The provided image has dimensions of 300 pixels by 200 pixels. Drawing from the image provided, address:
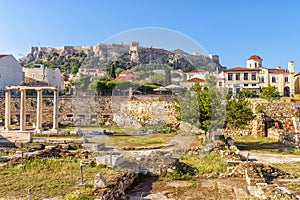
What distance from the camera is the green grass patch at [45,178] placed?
928cm

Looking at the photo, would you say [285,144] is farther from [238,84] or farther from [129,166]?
[238,84]

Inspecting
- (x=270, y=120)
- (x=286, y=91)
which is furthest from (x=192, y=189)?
(x=286, y=91)

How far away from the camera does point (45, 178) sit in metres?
11.1

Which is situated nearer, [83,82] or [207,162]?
[83,82]

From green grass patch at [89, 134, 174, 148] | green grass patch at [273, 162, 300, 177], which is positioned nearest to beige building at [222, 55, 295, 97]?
green grass patch at [273, 162, 300, 177]

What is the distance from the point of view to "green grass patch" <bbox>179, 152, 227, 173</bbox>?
40.4 feet

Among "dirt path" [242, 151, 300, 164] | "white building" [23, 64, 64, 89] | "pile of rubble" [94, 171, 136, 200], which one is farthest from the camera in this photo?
"white building" [23, 64, 64, 89]

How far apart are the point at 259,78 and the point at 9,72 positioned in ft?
133

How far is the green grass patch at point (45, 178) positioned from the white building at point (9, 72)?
33.7m

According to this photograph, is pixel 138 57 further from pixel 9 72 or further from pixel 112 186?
pixel 9 72

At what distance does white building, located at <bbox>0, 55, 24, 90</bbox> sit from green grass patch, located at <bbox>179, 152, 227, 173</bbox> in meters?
36.0

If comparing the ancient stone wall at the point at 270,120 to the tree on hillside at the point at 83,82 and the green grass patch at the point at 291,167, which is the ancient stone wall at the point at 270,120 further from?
the tree on hillside at the point at 83,82

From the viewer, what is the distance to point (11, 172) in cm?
1216

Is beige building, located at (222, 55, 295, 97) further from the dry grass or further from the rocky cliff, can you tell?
the rocky cliff
